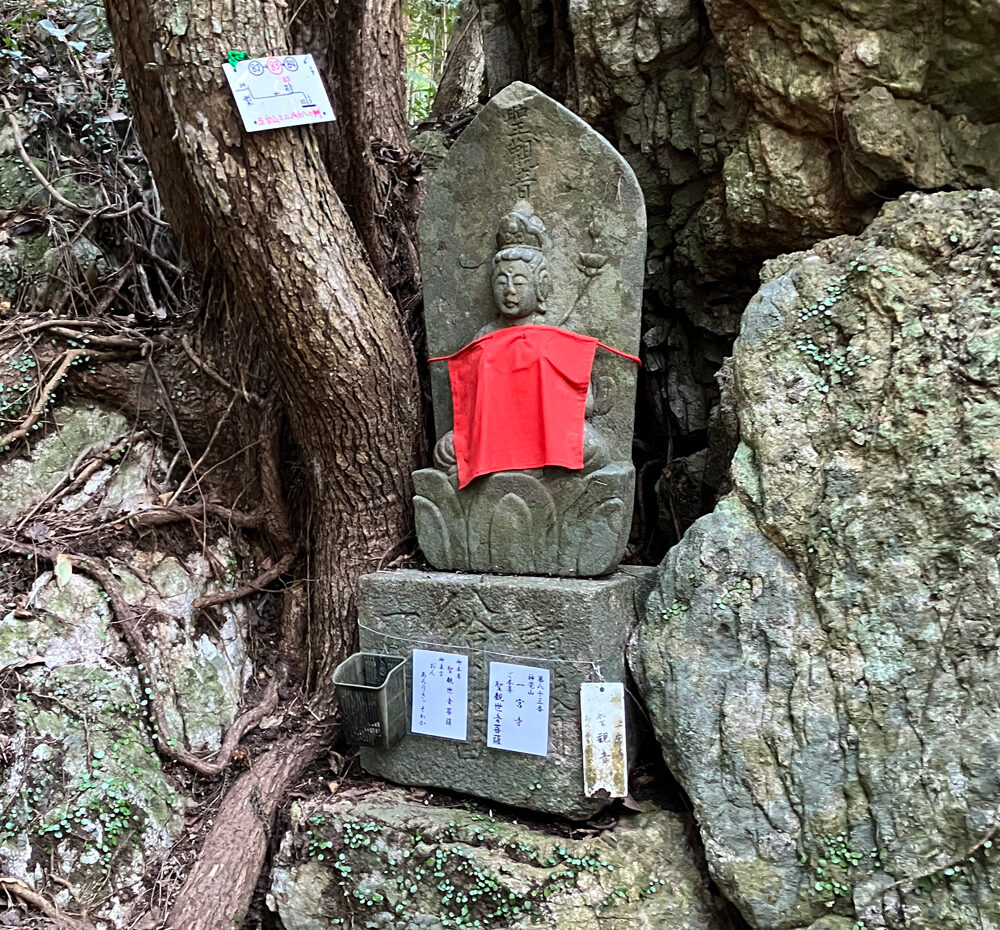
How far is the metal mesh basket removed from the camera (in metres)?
2.54

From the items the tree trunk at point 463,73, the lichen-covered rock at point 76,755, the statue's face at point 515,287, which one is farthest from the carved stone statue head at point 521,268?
the tree trunk at point 463,73

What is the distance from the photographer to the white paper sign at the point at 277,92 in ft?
8.24

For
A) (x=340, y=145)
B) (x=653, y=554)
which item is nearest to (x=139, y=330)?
(x=340, y=145)

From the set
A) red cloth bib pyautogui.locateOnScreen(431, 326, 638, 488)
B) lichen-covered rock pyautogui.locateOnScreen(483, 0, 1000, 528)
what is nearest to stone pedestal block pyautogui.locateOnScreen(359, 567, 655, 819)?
red cloth bib pyautogui.locateOnScreen(431, 326, 638, 488)

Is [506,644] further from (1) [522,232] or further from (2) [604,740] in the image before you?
(1) [522,232]

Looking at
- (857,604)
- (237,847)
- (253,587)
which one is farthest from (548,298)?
(237,847)

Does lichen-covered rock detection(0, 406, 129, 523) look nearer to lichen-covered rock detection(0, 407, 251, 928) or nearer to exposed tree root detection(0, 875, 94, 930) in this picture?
lichen-covered rock detection(0, 407, 251, 928)

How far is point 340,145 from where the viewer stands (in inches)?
134

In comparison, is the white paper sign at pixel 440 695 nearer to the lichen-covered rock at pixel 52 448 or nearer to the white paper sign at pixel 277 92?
the lichen-covered rock at pixel 52 448

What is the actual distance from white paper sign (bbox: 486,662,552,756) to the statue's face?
1213mm

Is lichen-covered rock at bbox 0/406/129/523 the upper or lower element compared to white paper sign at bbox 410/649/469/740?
upper

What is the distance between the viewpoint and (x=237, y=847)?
103 inches

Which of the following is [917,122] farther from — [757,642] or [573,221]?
[757,642]

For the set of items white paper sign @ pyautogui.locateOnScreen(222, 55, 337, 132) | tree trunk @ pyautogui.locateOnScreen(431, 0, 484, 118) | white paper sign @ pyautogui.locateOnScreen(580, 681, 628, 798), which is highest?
tree trunk @ pyautogui.locateOnScreen(431, 0, 484, 118)
